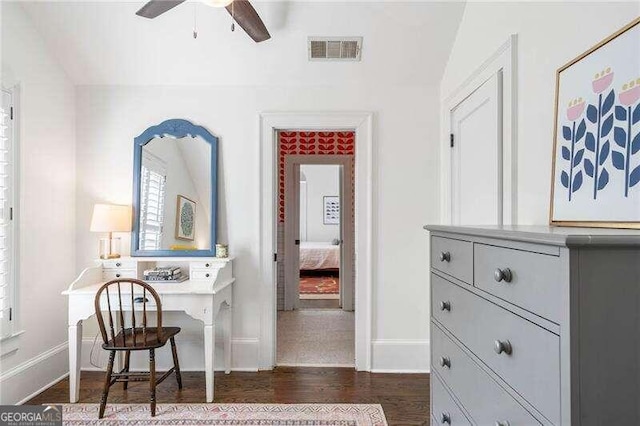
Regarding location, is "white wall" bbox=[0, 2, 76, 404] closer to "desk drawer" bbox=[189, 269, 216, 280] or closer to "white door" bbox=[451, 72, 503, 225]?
"desk drawer" bbox=[189, 269, 216, 280]

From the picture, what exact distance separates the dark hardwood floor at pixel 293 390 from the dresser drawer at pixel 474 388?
39.2 inches

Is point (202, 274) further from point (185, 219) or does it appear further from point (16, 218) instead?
point (16, 218)

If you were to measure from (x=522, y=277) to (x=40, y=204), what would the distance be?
326cm

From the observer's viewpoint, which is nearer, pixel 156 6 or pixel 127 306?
pixel 156 6

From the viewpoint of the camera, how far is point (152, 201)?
3.25 meters

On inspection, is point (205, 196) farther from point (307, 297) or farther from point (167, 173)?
point (307, 297)

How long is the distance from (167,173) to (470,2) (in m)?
2.68

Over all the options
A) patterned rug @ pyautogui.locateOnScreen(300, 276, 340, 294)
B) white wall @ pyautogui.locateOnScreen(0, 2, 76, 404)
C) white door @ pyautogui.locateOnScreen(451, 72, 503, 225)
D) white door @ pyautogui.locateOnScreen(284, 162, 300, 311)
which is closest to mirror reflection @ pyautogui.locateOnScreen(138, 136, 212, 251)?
white wall @ pyautogui.locateOnScreen(0, 2, 76, 404)

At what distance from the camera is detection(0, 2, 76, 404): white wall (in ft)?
8.81

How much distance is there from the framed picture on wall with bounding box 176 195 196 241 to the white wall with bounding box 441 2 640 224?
2458 mm

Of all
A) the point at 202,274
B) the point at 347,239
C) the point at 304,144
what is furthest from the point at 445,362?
the point at 304,144

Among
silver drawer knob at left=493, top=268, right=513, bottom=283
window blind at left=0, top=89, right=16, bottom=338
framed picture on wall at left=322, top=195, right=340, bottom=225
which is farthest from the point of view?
framed picture on wall at left=322, top=195, right=340, bottom=225

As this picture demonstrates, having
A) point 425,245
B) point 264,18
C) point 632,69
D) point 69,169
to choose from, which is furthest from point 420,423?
point 69,169

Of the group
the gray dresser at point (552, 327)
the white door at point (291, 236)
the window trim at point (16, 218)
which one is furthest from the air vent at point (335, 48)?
the white door at point (291, 236)
